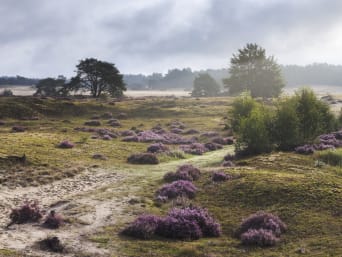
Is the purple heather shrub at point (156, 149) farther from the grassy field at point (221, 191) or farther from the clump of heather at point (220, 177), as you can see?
the clump of heather at point (220, 177)

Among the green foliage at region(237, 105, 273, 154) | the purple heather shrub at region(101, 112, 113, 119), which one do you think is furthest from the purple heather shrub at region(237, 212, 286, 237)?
the purple heather shrub at region(101, 112, 113, 119)

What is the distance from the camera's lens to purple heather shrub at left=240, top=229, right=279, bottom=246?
634 inches

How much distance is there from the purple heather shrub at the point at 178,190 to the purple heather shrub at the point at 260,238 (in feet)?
21.7

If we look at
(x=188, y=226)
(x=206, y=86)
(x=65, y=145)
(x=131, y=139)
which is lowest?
(x=188, y=226)

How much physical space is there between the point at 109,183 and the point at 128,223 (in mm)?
7832

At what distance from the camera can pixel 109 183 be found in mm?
26125

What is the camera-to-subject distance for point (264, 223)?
56.9 feet

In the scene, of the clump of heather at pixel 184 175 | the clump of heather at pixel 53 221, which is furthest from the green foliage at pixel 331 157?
the clump of heather at pixel 53 221

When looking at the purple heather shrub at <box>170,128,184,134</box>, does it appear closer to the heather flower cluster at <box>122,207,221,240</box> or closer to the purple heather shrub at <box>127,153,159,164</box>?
the purple heather shrub at <box>127,153,159,164</box>

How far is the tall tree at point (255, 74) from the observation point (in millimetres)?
112000

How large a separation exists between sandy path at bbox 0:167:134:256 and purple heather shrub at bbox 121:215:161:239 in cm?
151

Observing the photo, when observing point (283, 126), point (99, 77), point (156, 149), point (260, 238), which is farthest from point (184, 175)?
point (99, 77)

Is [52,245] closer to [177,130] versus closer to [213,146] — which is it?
[213,146]

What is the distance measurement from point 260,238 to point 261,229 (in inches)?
21.5
